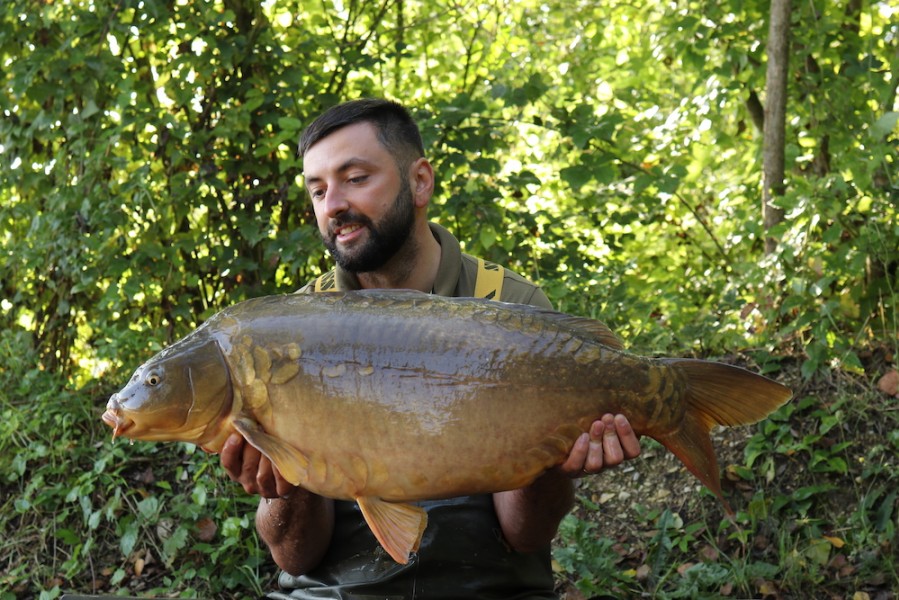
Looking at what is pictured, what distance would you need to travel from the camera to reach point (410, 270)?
8.34 feet

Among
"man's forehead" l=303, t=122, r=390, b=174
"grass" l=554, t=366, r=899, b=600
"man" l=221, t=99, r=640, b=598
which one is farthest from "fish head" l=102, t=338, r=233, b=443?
"grass" l=554, t=366, r=899, b=600

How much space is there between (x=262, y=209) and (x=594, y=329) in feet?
9.56

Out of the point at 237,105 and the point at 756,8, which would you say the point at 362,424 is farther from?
the point at 756,8

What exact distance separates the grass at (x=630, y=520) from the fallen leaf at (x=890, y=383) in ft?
0.10

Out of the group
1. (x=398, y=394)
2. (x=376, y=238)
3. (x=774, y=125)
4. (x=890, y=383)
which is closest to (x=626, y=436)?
(x=398, y=394)

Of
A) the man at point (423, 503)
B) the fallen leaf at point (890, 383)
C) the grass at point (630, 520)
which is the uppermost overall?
the man at point (423, 503)

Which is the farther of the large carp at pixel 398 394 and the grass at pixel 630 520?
the grass at pixel 630 520

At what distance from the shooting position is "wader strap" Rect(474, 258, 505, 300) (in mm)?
2525

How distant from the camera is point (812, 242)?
4.09 metres

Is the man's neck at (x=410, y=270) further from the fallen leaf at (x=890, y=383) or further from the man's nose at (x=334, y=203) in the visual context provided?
the fallen leaf at (x=890, y=383)

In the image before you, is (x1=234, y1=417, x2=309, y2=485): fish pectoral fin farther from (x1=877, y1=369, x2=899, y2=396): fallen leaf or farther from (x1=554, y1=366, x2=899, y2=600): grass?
(x1=877, y1=369, x2=899, y2=396): fallen leaf

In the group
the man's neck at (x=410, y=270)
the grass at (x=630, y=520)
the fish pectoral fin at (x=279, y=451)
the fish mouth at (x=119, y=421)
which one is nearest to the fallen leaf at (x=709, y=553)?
the grass at (x=630, y=520)

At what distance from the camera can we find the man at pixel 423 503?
224 cm

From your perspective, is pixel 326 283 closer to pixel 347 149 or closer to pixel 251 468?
pixel 347 149
